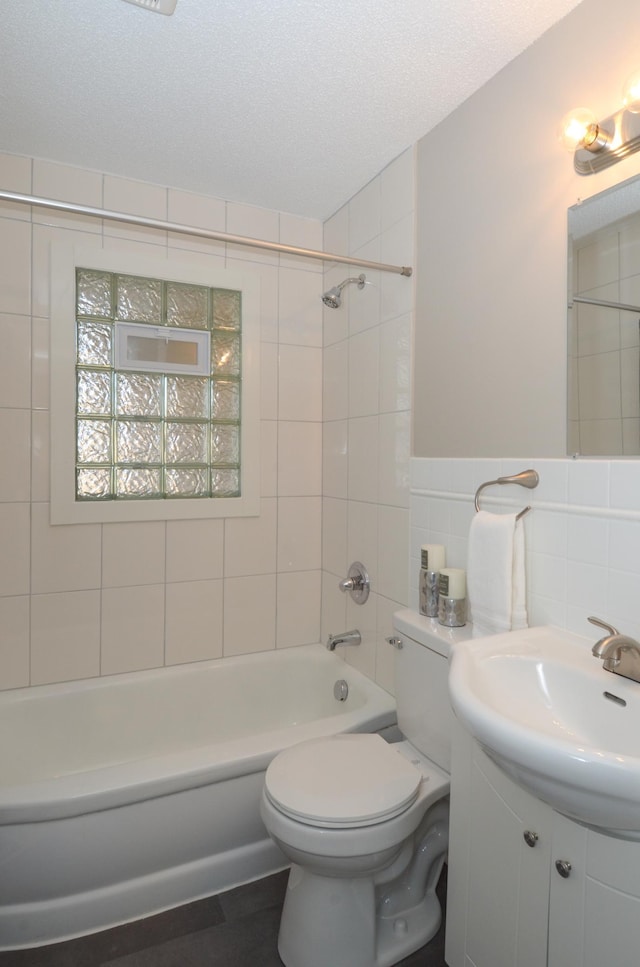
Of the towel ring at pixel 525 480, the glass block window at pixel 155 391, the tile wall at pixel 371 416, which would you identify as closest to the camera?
the towel ring at pixel 525 480

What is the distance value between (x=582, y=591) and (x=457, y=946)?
883mm

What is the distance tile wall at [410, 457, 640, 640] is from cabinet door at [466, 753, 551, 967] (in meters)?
0.39

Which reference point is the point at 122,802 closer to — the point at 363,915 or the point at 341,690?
the point at 363,915

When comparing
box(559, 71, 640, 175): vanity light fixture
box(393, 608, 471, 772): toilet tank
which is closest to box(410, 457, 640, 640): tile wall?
box(393, 608, 471, 772): toilet tank

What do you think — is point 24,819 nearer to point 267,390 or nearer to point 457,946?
point 457,946

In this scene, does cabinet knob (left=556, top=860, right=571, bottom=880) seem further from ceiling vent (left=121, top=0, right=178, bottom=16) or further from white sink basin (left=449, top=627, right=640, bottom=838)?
ceiling vent (left=121, top=0, right=178, bottom=16)

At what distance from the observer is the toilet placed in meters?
1.28

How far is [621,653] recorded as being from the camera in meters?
1.04

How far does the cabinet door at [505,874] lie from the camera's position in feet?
3.43

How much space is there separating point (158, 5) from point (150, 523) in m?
1.60

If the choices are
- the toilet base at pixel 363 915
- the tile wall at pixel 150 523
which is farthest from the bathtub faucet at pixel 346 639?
the toilet base at pixel 363 915

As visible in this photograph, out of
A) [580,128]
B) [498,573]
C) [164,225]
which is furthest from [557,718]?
[164,225]

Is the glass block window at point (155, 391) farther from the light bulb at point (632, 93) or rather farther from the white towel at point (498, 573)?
the light bulb at point (632, 93)

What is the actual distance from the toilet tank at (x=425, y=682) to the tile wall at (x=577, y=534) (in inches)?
10.0
